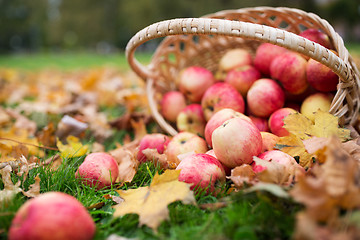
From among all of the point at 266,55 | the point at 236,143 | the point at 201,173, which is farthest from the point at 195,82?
the point at 201,173

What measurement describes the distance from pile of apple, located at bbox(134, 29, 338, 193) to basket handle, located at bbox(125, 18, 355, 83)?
0.34 metres

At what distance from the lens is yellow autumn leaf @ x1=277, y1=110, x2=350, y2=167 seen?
139cm

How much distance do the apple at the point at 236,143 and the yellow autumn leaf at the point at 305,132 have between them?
15 cm

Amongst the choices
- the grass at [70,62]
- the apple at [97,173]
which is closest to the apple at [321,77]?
the apple at [97,173]

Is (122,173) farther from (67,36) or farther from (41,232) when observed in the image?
(67,36)

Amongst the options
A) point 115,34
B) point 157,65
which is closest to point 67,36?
point 115,34

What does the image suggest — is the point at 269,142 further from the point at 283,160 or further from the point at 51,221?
the point at 51,221

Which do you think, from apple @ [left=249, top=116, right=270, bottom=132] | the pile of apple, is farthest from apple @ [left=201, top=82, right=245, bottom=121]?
apple @ [left=249, top=116, right=270, bottom=132]

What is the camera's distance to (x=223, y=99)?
1921 mm

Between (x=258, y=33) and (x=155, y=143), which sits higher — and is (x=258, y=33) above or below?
above

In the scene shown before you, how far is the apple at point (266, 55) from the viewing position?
2.00m

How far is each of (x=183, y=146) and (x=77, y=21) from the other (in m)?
28.4

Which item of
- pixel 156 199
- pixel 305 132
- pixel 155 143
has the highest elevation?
pixel 305 132

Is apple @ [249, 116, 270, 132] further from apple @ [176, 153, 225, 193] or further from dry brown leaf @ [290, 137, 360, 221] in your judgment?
dry brown leaf @ [290, 137, 360, 221]
